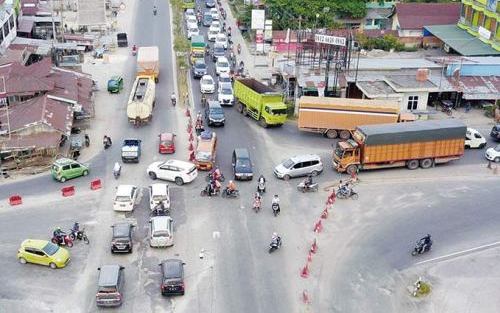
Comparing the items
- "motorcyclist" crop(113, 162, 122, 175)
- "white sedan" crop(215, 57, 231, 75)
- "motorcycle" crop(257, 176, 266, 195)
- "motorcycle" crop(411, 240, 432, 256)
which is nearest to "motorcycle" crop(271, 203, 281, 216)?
"motorcycle" crop(257, 176, 266, 195)

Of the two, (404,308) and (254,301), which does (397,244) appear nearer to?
(404,308)

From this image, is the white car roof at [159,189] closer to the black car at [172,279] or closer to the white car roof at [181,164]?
the white car roof at [181,164]

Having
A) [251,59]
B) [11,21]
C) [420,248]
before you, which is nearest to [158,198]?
[420,248]

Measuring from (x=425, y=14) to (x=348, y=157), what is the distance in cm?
4553

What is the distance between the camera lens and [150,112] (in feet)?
185

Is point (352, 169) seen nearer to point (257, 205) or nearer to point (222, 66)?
point (257, 205)

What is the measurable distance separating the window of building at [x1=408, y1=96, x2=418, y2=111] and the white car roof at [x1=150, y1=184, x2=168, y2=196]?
27.3 metres

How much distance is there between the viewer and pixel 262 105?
2190 inches

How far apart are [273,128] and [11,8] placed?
37327 mm

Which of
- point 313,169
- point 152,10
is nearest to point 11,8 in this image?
point 152,10

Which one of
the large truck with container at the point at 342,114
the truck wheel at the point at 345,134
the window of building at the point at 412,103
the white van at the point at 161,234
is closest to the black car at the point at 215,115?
the large truck with container at the point at 342,114

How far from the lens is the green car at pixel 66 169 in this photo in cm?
4500

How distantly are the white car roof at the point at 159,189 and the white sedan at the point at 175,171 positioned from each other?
2917 millimetres

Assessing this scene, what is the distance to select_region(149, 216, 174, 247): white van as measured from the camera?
37.3 meters
